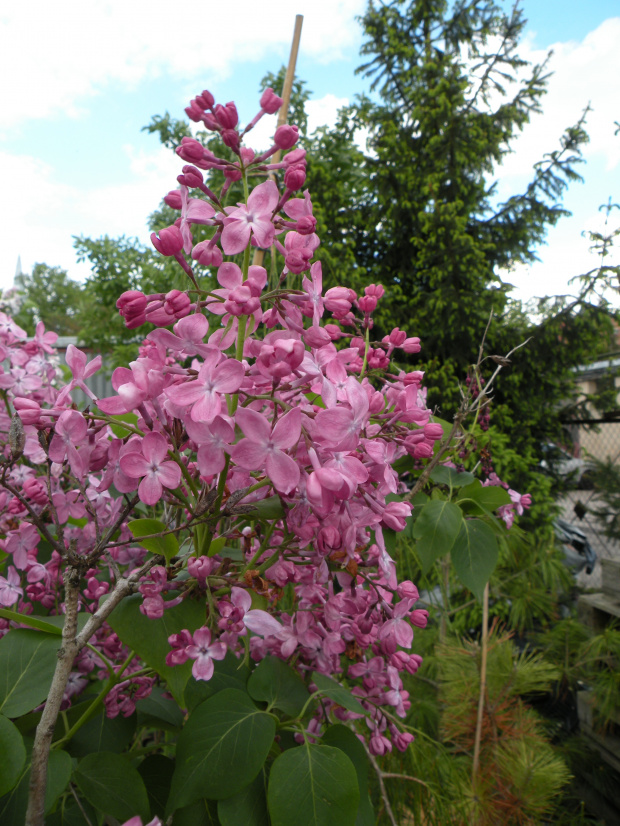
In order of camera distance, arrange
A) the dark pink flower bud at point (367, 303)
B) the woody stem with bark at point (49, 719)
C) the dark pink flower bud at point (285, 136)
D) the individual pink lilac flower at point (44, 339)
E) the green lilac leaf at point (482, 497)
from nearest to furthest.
A: the woody stem with bark at point (49, 719) < the dark pink flower bud at point (285, 136) < the dark pink flower bud at point (367, 303) < the green lilac leaf at point (482, 497) < the individual pink lilac flower at point (44, 339)

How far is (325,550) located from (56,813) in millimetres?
328

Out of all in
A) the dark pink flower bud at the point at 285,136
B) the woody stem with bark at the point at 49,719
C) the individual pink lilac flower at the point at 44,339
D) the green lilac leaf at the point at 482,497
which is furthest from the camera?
the individual pink lilac flower at the point at 44,339

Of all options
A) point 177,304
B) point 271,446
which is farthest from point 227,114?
point 271,446

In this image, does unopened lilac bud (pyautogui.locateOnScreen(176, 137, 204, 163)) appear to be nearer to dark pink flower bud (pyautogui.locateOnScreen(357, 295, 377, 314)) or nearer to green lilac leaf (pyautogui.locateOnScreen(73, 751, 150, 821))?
dark pink flower bud (pyautogui.locateOnScreen(357, 295, 377, 314))

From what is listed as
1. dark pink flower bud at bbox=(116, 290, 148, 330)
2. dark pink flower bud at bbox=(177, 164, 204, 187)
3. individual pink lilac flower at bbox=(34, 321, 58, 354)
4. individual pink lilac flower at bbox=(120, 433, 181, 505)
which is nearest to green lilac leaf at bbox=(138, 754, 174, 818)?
individual pink lilac flower at bbox=(120, 433, 181, 505)

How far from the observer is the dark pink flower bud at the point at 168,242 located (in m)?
0.37

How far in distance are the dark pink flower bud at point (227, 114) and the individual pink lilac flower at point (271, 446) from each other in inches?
9.1

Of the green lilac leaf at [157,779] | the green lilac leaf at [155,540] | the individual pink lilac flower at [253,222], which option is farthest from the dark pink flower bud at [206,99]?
the green lilac leaf at [157,779]

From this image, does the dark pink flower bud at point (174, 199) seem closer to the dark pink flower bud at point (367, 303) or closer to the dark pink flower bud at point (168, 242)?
the dark pink flower bud at point (168, 242)

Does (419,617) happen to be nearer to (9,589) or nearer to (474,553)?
(474,553)

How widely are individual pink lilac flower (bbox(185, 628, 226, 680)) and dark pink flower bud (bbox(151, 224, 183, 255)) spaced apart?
0.90ft

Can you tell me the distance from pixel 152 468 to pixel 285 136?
0.29m

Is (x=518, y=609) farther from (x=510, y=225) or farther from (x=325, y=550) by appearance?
(x=510, y=225)

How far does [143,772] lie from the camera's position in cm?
46
